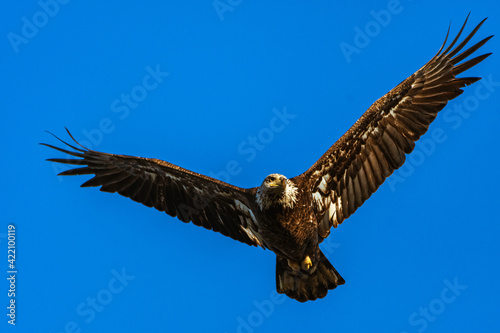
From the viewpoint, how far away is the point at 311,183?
12.6 m

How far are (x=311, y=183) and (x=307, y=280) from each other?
5.51 ft

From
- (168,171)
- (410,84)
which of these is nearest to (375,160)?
(410,84)

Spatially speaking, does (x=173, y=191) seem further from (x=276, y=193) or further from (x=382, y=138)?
(x=382, y=138)

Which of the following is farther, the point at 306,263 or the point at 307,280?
the point at 307,280

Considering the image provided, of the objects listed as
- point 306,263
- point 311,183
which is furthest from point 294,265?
point 311,183

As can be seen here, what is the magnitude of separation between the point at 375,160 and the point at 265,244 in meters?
2.29

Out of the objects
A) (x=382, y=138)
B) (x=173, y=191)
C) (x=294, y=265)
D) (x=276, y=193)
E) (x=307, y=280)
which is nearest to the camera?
(x=276, y=193)

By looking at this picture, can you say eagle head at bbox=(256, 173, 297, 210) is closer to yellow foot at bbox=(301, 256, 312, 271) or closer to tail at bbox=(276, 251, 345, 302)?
yellow foot at bbox=(301, 256, 312, 271)

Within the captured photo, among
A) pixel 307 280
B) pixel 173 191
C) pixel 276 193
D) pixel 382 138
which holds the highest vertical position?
pixel 173 191

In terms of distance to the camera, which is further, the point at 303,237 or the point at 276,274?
the point at 276,274

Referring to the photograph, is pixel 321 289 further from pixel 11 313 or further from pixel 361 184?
pixel 11 313

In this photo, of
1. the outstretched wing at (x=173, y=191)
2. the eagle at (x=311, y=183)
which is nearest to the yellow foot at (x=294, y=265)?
the eagle at (x=311, y=183)

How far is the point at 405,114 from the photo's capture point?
12500mm

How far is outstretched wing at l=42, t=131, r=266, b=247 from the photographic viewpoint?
12859mm
